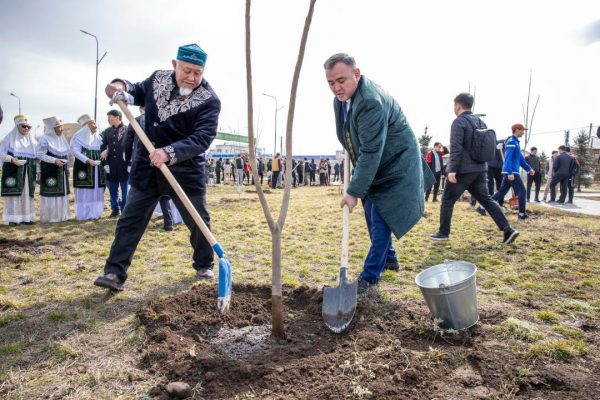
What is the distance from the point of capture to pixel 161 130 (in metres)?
3.54

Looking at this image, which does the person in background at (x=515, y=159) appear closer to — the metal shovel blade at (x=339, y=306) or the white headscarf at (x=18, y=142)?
the metal shovel blade at (x=339, y=306)

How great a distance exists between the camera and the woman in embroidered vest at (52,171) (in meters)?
7.93

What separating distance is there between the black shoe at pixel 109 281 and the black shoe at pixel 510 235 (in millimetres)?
5116

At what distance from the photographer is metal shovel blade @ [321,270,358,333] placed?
2.73 meters

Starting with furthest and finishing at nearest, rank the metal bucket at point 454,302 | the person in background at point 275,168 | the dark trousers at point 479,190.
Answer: the person in background at point 275,168
the dark trousers at point 479,190
the metal bucket at point 454,302

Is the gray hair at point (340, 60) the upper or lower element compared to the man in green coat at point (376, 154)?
upper

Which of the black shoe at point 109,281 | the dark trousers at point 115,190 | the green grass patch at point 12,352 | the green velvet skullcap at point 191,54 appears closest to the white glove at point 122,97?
the green velvet skullcap at point 191,54

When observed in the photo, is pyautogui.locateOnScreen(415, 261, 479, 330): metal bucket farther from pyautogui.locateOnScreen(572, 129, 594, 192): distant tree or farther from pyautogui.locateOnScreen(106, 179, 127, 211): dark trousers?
pyautogui.locateOnScreen(572, 129, 594, 192): distant tree

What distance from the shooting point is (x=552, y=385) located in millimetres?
2074

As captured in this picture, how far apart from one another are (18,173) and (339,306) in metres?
7.59

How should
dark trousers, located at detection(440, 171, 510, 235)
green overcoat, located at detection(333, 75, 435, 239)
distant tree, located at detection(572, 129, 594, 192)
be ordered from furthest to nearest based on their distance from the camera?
distant tree, located at detection(572, 129, 594, 192), dark trousers, located at detection(440, 171, 510, 235), green overcoat, located at detection(333, 75, 435, 239)

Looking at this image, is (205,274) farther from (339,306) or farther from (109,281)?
(339,306)

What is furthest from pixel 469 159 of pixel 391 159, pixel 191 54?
pixel 191 54

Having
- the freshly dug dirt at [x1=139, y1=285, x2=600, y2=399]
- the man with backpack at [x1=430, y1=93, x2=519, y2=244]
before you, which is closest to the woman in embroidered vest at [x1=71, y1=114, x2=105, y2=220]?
the freshly dug dirt at [x1=139, y1=285, x2=600, y2=399]
